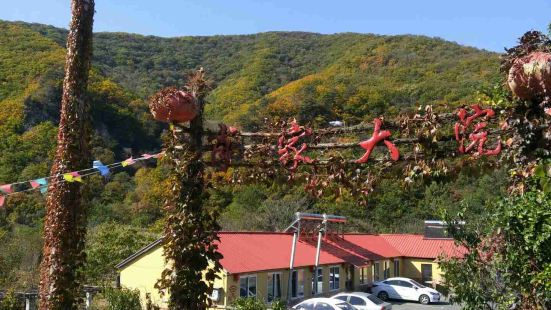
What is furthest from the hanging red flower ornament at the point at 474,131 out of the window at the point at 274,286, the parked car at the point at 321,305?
the window at the point at 274,286

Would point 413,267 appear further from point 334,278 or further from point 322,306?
point 322,306

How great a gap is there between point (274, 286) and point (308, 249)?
149 inches

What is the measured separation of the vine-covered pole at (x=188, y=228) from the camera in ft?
18.9

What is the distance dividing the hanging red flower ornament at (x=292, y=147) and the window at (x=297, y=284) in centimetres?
1634

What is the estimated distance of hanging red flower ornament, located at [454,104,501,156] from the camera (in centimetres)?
475

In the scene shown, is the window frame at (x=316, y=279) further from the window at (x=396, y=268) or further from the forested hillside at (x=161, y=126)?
the window at (x=396, y=268)

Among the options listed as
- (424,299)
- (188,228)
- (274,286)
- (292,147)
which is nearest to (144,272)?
(274,286)

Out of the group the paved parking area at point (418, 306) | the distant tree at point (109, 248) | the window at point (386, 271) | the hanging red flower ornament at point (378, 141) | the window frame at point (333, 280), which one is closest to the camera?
the hanging red flower ornament at point (378, 141)

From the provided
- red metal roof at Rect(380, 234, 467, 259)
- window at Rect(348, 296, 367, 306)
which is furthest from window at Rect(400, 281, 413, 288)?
window at Rect(348, 296, 367, 306)

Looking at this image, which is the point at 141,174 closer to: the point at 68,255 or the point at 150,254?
the point at 150,254

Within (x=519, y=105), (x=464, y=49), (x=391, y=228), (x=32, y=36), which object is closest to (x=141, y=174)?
(x=391, y=228)

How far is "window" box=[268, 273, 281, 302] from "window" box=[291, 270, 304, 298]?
94 centimetres

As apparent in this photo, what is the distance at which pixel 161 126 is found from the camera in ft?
148

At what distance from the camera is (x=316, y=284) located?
72.7 ft
